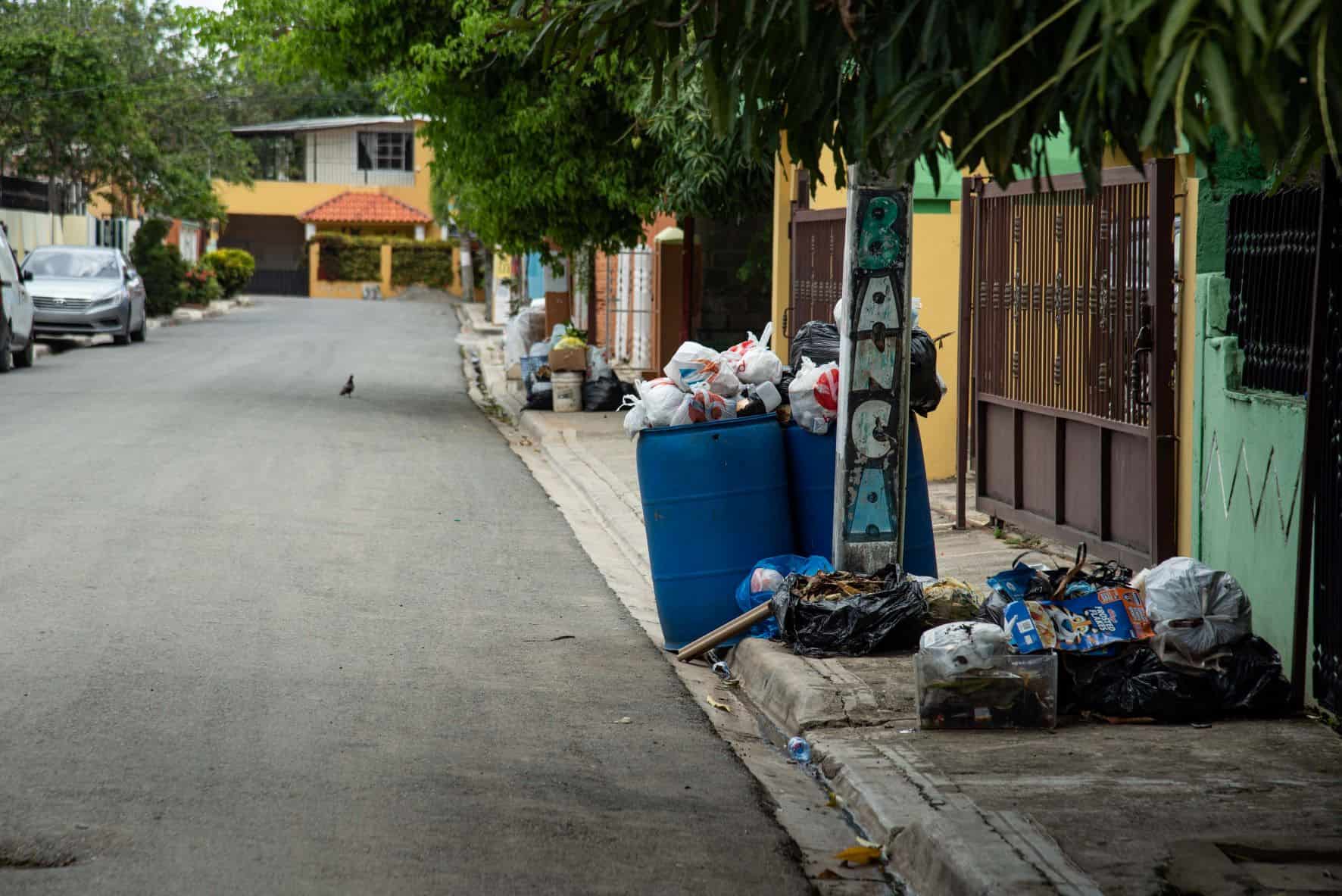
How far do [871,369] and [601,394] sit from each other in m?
11.8

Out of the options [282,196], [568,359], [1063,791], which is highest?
[282,196]

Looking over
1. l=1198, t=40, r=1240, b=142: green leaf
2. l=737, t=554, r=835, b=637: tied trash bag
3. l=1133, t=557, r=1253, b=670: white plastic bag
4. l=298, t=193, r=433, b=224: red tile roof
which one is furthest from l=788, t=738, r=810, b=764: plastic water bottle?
l=298, t=193, r=433, b=224: red tile roof

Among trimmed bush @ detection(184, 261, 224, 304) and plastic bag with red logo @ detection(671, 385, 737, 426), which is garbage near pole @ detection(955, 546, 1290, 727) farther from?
trimmed bush @ detection(184, 261, 224, 304)

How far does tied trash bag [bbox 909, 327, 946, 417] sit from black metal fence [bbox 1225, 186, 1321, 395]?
4.70 ft

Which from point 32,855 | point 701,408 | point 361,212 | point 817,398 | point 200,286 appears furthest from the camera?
point 361,212

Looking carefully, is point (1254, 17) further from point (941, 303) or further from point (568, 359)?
point (568, 359)

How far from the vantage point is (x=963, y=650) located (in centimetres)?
559

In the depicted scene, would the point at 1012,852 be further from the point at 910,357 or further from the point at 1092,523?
the point at 1092,523

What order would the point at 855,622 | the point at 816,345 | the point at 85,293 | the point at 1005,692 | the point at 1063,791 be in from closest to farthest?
the point at 1063,791, the point at 1005,692, the point at 855,622, the point at 816,345, the point at 85,293

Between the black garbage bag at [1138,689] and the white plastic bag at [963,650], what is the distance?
38 cm

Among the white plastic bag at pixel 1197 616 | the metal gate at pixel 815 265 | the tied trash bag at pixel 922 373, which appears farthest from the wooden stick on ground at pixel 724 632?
the metal gate at pixel 815 265

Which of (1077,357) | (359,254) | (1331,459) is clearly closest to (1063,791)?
(1331,459)

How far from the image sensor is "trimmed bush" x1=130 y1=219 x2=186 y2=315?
4034 cm

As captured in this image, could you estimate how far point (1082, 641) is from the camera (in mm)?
5785
